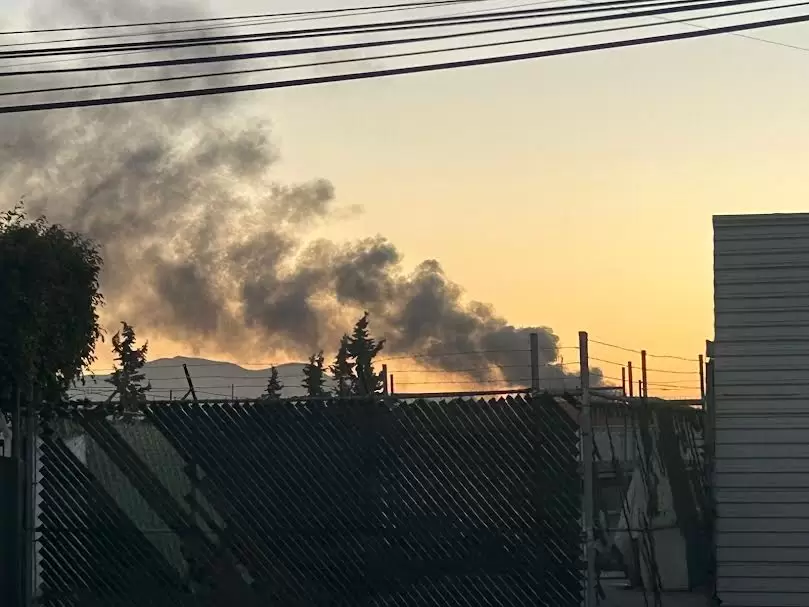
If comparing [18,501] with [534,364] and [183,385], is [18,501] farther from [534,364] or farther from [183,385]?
[183,385]

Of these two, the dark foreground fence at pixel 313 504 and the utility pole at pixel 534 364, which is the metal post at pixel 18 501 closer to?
the dark foreground fence at pixel 313 504

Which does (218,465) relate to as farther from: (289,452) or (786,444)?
(786,444)

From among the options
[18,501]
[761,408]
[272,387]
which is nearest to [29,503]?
[18,501]

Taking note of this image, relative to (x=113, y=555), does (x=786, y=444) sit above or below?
above

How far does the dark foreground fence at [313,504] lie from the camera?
1148cm

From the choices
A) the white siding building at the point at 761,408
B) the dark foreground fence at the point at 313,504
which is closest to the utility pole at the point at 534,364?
the dark foreground fence at the point at 313,504

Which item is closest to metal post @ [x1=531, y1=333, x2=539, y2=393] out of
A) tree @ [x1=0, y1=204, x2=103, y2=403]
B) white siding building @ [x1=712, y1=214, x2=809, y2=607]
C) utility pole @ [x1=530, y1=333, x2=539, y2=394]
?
utility pole @ [x1=530, y1=333, x2=539, y2=394]

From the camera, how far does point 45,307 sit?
12586 mm

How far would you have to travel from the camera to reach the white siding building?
12.0 metres

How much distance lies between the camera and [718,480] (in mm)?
12188

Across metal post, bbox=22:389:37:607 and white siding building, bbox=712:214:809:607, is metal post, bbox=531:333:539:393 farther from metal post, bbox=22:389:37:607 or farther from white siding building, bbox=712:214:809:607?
metal post, bbox=22:389:37:607

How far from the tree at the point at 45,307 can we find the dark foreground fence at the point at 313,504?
1.97 ft

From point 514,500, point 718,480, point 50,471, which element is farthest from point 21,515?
point 718,480

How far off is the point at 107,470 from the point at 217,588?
158 cm
